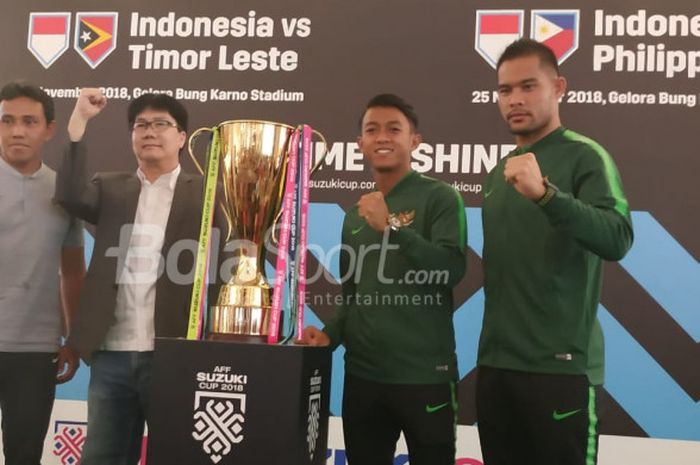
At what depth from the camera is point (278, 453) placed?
151cm

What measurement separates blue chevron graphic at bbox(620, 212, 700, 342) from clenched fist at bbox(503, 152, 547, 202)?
1033 millimetres

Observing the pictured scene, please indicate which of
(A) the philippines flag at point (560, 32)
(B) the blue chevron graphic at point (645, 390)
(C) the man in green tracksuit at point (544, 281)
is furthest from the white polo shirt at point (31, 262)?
(B) the blue chevron graphic at point (645, 390)

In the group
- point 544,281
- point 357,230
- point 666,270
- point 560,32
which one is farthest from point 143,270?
point 666,270

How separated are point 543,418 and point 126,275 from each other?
4.89 feet

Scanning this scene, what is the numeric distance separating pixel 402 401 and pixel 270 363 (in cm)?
56

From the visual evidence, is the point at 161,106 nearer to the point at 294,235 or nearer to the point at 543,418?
the point at 294,235

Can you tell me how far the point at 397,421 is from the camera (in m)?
2.00

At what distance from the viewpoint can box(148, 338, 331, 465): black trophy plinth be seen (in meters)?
1.52

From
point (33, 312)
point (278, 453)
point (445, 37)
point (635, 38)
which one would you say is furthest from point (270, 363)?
point (635, 38)

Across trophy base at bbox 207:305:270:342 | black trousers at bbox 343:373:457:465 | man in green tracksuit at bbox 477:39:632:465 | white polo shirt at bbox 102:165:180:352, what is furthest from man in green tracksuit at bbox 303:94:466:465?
white polo shirt at bbox 102:165:180:352

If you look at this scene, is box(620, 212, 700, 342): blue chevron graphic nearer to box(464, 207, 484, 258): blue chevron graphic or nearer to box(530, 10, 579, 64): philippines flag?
box(464, 207, 484, 258): blue chevron graphic

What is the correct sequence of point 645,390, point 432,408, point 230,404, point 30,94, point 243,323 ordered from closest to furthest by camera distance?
point 230,404 < point 243,323 < point 432,408 < point 645,390 < point 30,94

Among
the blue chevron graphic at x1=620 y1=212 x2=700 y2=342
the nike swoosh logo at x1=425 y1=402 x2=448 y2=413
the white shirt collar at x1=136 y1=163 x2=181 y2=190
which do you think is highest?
the white shirt collar at x1=136 y1=163 x2=181 y2=190

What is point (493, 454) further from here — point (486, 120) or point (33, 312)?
point (33, 312)
